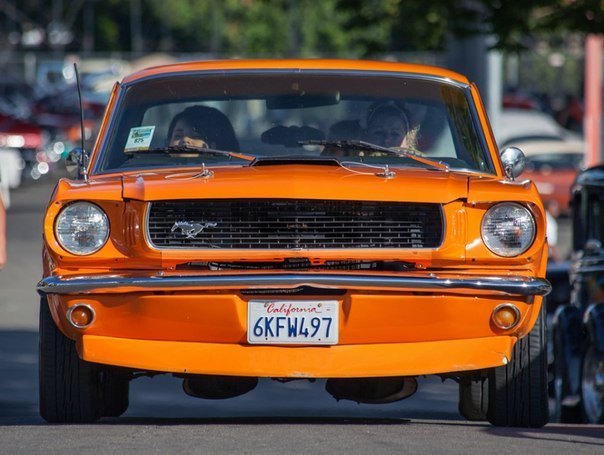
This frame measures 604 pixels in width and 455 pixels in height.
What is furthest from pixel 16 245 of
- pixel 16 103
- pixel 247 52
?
pixel 247 52

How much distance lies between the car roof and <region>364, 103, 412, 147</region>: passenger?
0.30m

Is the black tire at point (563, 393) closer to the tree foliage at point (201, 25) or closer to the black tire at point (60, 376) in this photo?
the black tire at point (60, 376)

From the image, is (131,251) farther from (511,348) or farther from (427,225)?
(511,348)

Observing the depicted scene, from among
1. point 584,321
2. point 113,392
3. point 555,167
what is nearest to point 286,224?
point 113,392

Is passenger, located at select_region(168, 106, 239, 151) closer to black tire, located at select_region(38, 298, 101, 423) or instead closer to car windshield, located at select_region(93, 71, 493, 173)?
car windshield, located at select_region(93, 71, 493, 173)

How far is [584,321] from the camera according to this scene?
→ 349 inches

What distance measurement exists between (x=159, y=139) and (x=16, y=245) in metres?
15.1

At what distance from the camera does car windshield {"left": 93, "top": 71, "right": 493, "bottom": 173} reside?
7.58 meters

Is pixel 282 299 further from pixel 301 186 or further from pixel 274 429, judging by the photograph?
pixel 274 429

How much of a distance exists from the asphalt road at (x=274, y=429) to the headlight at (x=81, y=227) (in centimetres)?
80

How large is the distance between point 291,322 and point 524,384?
1.17 m

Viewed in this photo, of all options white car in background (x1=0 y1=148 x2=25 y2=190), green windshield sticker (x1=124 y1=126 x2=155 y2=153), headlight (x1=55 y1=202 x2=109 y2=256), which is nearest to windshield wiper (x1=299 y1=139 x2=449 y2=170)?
green windshield sticker (x1=124 y1=126 x2=155 y2=153)

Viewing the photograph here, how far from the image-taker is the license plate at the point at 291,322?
644 cm

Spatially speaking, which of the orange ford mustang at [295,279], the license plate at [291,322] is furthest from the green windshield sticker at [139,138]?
the license plate at [291,322]
